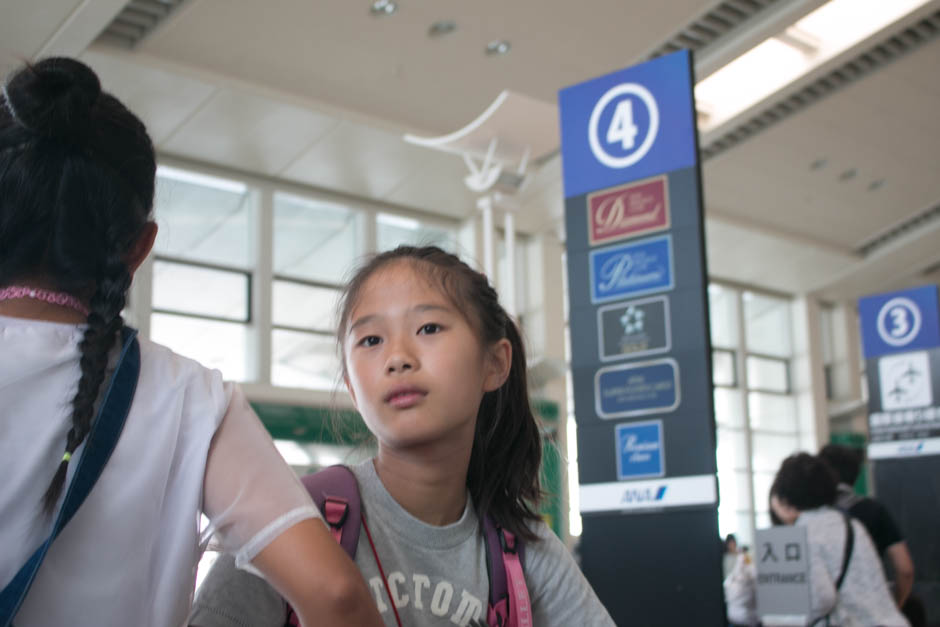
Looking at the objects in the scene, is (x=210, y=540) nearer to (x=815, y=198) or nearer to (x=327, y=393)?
(x=327, y=393)

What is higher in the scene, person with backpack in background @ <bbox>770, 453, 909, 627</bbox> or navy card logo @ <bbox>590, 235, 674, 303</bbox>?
navy card logo @ <bbox>590, 235, 674, 303</bbox>

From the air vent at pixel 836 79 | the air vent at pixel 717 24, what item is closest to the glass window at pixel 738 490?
the air vent at pixel 836 79

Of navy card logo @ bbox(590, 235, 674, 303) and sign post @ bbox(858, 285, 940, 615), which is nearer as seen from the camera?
navy card logo @ bbox(590, 235, 674, 303)

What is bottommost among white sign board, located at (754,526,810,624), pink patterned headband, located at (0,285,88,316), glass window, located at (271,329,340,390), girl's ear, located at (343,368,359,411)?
white sign board, located at (754,526,810,624)

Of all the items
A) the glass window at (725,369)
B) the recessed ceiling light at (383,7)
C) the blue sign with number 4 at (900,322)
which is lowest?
the blue sign with number 4 at (900,322)

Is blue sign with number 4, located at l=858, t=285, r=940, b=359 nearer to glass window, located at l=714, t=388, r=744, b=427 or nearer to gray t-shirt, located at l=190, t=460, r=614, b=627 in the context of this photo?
gray t-shirt, located at l=190, t=460, r=614, b=627

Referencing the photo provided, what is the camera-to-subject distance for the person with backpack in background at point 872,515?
4520 millimetres

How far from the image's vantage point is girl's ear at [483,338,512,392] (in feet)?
5.74

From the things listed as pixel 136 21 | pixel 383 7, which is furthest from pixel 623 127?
pixel 136 21

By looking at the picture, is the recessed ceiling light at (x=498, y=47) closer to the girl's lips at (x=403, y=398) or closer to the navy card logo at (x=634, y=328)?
the navy card logo at (x=634, y=328)

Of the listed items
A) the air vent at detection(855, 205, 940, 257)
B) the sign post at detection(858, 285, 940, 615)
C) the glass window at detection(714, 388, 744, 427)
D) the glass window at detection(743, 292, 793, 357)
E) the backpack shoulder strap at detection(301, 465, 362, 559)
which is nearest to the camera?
the backpack shoulder strap at detection(301, 465, 362, 559)

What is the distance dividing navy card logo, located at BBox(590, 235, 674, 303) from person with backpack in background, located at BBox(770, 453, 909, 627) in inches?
34.5

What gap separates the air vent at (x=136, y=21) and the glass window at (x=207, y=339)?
3464mm

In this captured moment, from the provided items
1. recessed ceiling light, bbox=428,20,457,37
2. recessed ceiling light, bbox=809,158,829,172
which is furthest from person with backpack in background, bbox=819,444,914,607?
recessed ceiling light, bbox=809,158,829,172
